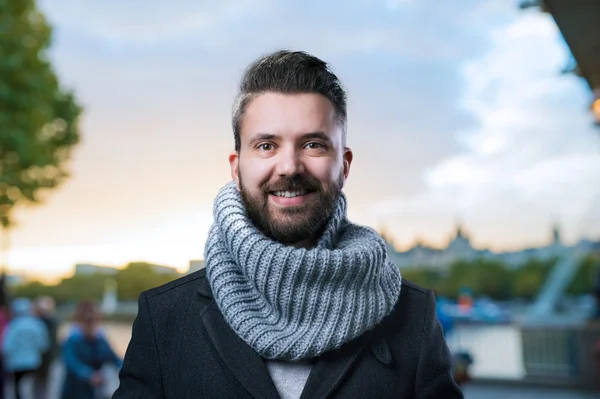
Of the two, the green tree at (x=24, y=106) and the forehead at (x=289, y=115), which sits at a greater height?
the green tree at (x=24, y=106)

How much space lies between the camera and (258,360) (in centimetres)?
179

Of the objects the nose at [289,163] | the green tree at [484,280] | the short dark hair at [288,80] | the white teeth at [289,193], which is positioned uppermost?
the green tree at [484,280]

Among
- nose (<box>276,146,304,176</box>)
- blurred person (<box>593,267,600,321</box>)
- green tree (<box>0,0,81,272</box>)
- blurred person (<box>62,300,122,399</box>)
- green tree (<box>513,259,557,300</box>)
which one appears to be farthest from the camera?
green tree (<box>513,259,557,300</box>)

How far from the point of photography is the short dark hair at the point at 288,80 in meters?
1.78

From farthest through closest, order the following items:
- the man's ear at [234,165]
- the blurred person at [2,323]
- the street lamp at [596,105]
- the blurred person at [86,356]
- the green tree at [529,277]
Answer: the green tree at [529,277], the blurred person at [2,323], the street lamp at [596,105], the blurred person at [86,356], the man's ear at [234,165]

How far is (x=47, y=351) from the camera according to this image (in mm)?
9883

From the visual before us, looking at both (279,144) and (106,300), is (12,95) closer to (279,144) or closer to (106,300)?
(106,300)

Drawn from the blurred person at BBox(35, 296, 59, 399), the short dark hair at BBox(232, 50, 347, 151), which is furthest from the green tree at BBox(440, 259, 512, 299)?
the short dark hair at BBox(232, 50, 347, 151)

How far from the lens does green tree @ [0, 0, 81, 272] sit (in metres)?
11.8

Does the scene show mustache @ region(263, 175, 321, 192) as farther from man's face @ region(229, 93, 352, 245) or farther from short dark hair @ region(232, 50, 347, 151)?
short dark hair @ region(232, 50, 347, 151)

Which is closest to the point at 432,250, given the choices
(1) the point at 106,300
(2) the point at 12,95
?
(1) the point at 106,300

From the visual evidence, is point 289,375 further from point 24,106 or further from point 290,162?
point 24,106

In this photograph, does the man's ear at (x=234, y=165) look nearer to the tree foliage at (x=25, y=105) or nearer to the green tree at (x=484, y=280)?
the tree foliage at (x=25, y=105)

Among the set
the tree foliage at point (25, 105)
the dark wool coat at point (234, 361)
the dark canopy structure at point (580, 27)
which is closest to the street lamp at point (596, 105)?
the dark canopy structure at point (580, 27)
